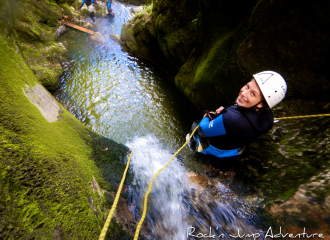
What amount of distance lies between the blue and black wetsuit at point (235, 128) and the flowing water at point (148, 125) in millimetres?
738

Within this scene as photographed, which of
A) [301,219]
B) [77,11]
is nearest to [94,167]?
[301,219]

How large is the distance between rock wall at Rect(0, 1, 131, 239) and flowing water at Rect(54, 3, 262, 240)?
67 centimetres

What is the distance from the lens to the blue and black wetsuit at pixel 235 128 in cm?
193

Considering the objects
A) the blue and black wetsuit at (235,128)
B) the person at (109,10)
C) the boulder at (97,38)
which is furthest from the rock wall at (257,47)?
the person at (109,10)

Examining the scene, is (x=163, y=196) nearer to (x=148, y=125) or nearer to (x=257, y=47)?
(x=148, y=125)

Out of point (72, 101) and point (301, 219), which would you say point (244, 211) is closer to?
point (301, 219)

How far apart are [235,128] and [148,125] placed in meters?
3.61

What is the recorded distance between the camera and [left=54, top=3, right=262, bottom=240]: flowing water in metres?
2.11

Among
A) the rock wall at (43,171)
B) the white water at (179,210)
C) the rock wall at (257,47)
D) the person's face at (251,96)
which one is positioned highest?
the rock wall at (257,47)

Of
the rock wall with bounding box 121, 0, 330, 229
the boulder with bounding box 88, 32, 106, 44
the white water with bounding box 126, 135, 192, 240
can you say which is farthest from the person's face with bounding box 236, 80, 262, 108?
the boulder with bounding box 88, 32, 106, 44

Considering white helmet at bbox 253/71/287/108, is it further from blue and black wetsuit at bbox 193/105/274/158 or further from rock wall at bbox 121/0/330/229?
rock wall at bbox 121/0/330/229

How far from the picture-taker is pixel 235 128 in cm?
208

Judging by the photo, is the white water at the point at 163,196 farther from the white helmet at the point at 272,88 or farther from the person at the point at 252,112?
the white helmet at the point at 272,88

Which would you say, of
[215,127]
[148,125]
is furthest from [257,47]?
[148,125]
